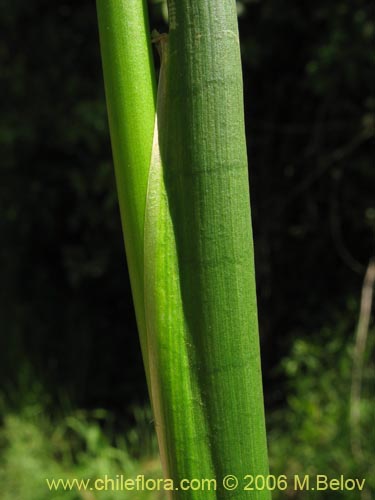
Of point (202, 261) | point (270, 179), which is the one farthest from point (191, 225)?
point (270, 179)

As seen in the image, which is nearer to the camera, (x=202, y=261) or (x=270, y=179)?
(x=202, y=261)

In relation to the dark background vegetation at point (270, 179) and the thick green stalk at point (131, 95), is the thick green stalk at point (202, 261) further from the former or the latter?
the dark background vegetation at point (270, 179)

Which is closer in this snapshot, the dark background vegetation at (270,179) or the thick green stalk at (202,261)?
the thick green stalk at (202,261)

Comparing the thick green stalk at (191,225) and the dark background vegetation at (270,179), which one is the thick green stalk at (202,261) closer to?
the thick green stalk at (191,225)

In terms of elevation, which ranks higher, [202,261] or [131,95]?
[131,95]

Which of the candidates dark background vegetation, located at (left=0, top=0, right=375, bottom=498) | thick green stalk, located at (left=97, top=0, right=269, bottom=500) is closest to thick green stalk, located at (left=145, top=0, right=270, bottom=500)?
thick green stalk, located at (left=97, top=0, right=269, bottom=500)

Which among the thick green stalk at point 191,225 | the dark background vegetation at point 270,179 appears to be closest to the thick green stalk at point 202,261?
the thick green stalk at point 191,225

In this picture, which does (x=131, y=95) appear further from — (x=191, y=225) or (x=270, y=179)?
(x=270, y=179)
